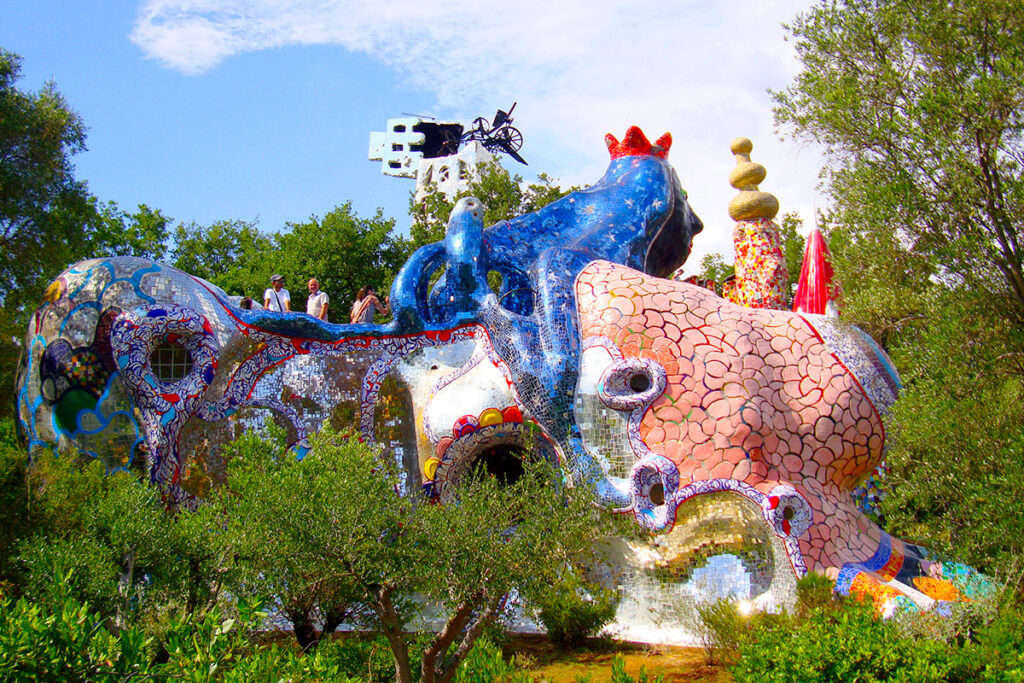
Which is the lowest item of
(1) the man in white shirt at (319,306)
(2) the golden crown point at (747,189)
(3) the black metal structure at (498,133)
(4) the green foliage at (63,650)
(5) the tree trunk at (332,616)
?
(5) the tree trunk at (332,616)

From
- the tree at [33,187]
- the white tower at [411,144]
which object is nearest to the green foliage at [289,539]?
the tree at [33,187]

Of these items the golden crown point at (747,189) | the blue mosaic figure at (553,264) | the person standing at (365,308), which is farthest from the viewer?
the person standing at (365,308)

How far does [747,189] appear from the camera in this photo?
10797 mm

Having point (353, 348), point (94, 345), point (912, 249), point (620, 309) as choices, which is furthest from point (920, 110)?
point (94, 345)

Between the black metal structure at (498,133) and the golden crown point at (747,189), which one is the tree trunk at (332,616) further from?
the black metal structure at (498,133)

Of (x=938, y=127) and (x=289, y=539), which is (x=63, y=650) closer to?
(x=289, y=539)

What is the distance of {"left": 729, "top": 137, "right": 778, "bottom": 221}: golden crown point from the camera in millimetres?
10617

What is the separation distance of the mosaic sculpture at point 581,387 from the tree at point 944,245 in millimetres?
431

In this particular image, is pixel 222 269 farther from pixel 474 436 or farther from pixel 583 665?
Result: pixel 583 665

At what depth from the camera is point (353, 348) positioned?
10.1 meters

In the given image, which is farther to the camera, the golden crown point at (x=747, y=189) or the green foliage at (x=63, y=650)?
the golden crown point at (x=747, y=189)

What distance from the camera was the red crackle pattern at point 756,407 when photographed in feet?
26.9

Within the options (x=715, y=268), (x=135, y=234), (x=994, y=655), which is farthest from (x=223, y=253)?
(x=994, y=655)

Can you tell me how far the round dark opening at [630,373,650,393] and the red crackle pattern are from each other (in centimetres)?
24
